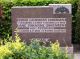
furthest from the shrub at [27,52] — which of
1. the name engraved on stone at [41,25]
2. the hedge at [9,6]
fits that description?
the hedge at [9,6]

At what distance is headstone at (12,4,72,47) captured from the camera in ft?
32.8

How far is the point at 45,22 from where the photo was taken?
10055 mm

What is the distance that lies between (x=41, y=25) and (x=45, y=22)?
141mm

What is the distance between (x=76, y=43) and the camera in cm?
1118

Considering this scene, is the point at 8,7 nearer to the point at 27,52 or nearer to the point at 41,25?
the point at 41,25

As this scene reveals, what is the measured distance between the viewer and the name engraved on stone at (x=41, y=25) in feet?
32.9

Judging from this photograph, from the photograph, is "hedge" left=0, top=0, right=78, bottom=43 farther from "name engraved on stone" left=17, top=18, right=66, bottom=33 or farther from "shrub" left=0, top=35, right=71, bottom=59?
"shrub" left=0, top=35, right=71, bottom=59

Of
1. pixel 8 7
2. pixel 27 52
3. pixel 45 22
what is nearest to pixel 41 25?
pixel 45 22

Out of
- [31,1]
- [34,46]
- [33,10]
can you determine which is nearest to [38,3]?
[31,1]

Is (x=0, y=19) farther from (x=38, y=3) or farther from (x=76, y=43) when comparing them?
(x=76, y=43)

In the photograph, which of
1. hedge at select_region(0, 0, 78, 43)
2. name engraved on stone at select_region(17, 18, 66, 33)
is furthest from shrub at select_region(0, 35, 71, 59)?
hedge at select_region(0, 0, 78, 43)

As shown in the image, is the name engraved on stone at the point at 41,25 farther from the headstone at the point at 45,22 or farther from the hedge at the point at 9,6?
the hedge at the point at 9,6

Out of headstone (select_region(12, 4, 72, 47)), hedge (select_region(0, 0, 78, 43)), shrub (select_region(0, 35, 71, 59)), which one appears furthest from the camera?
hedge (select_region(0, 0, 78, 43))

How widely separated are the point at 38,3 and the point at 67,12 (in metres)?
1.55
